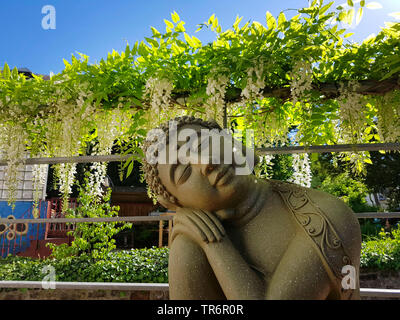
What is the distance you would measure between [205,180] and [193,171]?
6 cm

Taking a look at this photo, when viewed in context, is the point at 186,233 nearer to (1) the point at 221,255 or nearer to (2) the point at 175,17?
(1) the point at 221,255

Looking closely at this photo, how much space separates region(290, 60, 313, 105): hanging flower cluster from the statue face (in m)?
1.02

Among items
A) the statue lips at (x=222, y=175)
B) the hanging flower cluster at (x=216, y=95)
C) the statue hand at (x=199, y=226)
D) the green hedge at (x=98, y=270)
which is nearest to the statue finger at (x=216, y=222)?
the statue hand at (x=199, y=226)

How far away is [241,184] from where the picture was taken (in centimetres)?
129

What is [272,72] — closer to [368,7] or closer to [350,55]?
[350,55]

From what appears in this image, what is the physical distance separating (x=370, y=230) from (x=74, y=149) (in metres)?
9.58

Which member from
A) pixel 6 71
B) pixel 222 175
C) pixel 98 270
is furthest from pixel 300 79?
pixel 98 270

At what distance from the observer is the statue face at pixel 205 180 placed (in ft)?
4.15

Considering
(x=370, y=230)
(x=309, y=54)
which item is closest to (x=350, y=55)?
(x=309, y=54)

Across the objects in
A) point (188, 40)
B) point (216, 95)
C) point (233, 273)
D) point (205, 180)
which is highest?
point (188, 40)

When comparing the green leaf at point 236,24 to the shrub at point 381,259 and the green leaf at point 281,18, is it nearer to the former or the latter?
the green leaf at point 281,18

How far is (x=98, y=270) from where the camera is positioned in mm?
5297

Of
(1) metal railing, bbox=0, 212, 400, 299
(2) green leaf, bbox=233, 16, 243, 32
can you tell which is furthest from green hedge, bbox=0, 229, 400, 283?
(2) green leaf, bbox=233, 16, 243, 32

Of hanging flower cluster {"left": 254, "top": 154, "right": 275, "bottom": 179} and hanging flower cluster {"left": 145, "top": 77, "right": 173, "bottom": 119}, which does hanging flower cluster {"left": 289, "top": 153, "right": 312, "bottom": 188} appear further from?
hanging flower cluster {"left": 145, "top": 77, "right": 173, "bottom": 119}
